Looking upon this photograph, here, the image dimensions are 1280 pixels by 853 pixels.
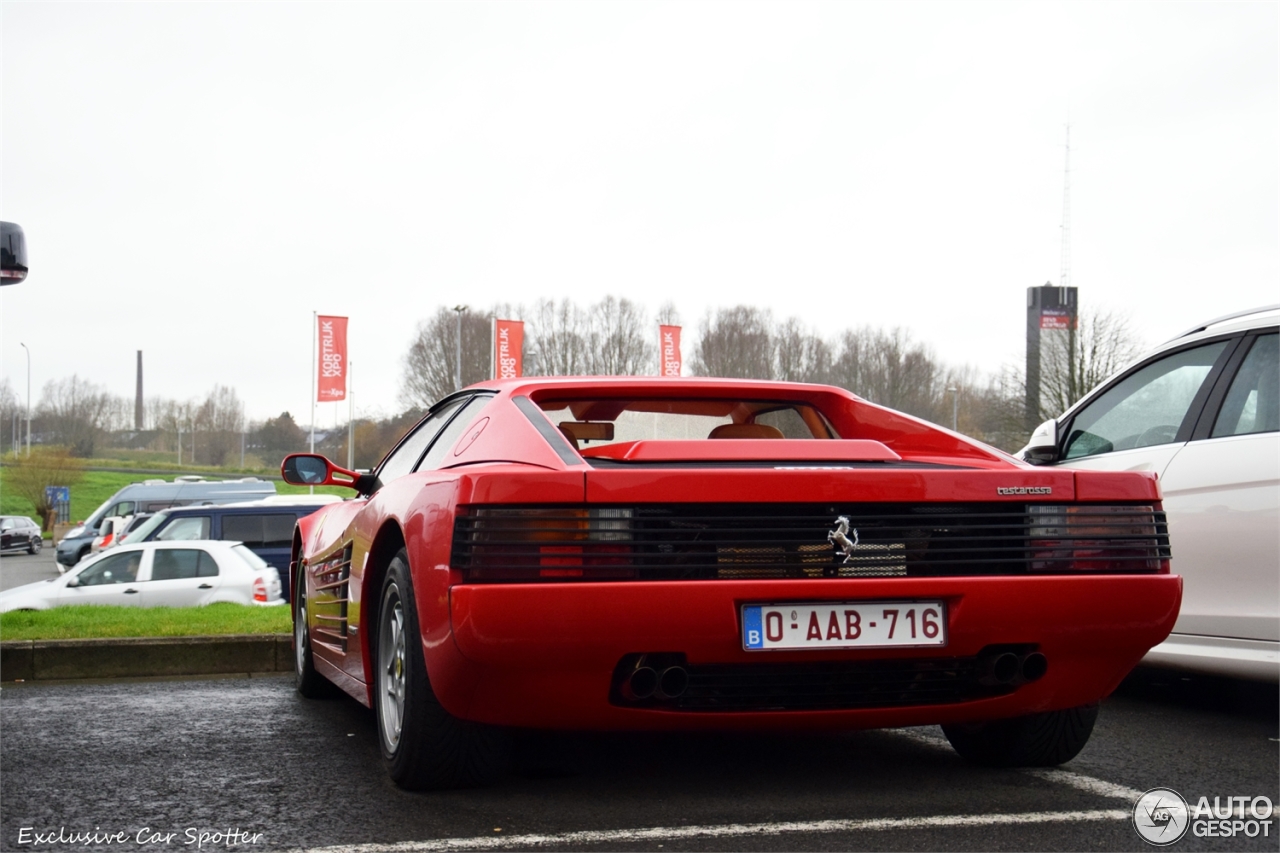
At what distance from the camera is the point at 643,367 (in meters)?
83.9

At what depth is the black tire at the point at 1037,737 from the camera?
4.21 metres

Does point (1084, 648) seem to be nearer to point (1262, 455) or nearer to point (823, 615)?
point (823, 615)

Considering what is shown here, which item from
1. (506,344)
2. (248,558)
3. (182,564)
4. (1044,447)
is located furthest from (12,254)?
(506,344)

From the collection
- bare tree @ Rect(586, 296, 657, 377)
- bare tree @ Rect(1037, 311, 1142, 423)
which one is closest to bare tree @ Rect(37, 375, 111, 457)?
bare tree @ Rect(586, 296, 657, 377)

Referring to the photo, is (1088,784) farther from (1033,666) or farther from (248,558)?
(248,558)

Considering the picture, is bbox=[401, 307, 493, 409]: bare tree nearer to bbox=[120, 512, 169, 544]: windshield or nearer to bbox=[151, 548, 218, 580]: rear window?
bbox=[120, 512, 169, 544]: windshield

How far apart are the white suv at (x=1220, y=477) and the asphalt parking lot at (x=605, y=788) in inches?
13.9

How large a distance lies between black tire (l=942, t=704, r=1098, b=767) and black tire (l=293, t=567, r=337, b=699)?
111 inches

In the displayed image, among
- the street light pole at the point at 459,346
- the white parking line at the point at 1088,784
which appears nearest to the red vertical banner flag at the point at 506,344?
the street light pole at the point at 459,346

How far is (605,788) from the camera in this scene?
401 cm

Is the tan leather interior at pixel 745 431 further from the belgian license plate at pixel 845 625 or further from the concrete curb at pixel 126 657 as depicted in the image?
the concrete curb at pixel 126 657

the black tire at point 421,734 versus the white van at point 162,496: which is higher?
the black tire at point 421,734

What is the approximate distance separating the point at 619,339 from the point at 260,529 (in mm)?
66306

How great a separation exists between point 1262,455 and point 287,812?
3688mm
